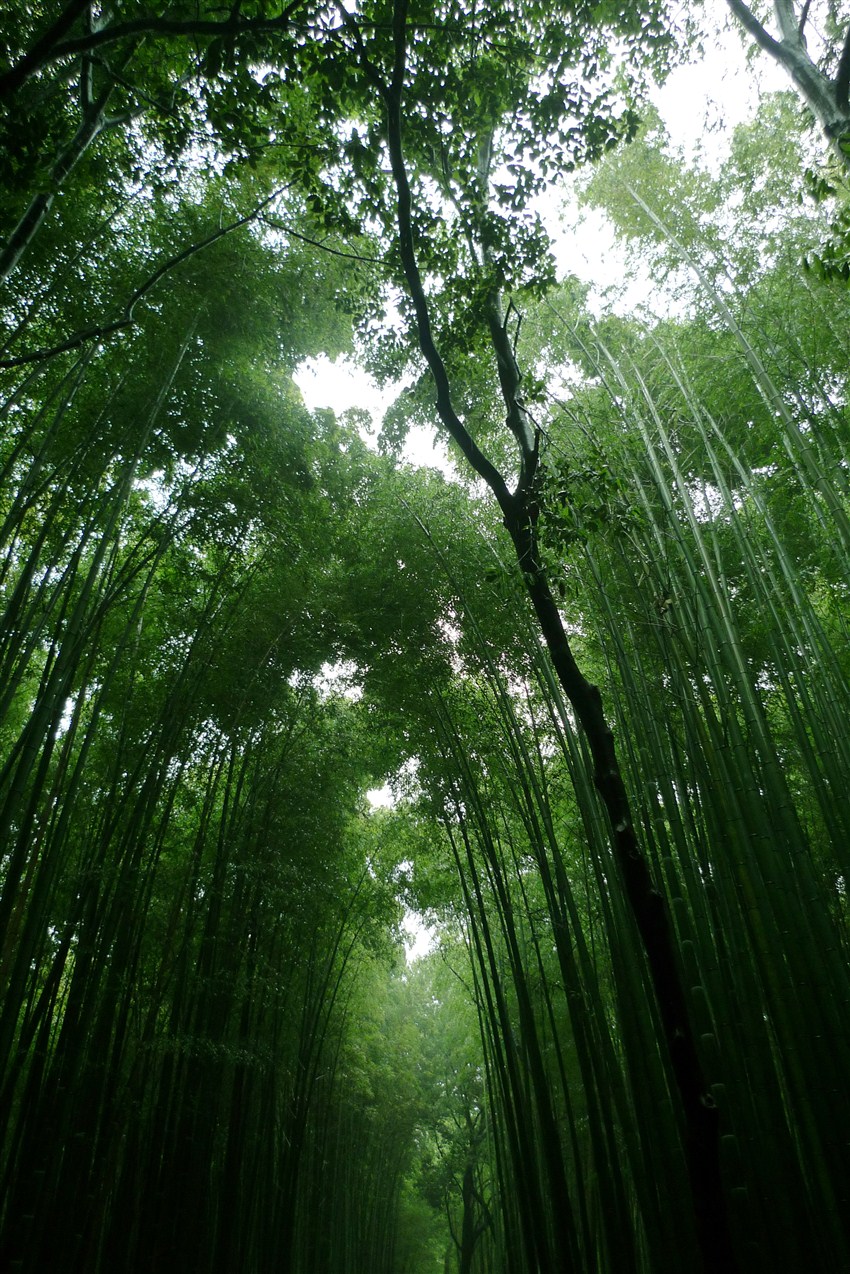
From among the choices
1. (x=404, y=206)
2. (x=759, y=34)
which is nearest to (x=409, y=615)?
(x=404, y=206)

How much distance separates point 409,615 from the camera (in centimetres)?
459

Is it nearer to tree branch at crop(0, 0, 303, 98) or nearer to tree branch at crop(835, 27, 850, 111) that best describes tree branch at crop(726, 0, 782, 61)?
tree branch at crop(835, 27, 850, 111)

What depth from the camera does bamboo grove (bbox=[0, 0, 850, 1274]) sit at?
2082mm

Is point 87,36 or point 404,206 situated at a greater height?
point 404,206

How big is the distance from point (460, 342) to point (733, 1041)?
269 centimetres

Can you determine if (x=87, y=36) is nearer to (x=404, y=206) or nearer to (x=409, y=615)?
(x=404, y=206)

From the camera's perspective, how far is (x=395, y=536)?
15.2 ft

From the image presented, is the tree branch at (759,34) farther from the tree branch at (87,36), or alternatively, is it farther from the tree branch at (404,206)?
the tree branch at (87,36)

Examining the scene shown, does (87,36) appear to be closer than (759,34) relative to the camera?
Yes

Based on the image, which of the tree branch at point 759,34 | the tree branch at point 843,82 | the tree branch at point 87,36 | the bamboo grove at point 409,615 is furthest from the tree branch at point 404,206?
the tree branch at point 759,34

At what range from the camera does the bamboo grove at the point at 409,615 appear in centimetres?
208

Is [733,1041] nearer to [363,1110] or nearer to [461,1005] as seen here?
[363,1110]

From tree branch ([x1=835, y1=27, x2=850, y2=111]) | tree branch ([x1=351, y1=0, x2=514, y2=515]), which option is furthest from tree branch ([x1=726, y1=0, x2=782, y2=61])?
tree branch ([x1=351, y1=0, x2=514, y2=515])

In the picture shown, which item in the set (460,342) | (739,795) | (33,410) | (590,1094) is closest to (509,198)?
(460,342)
